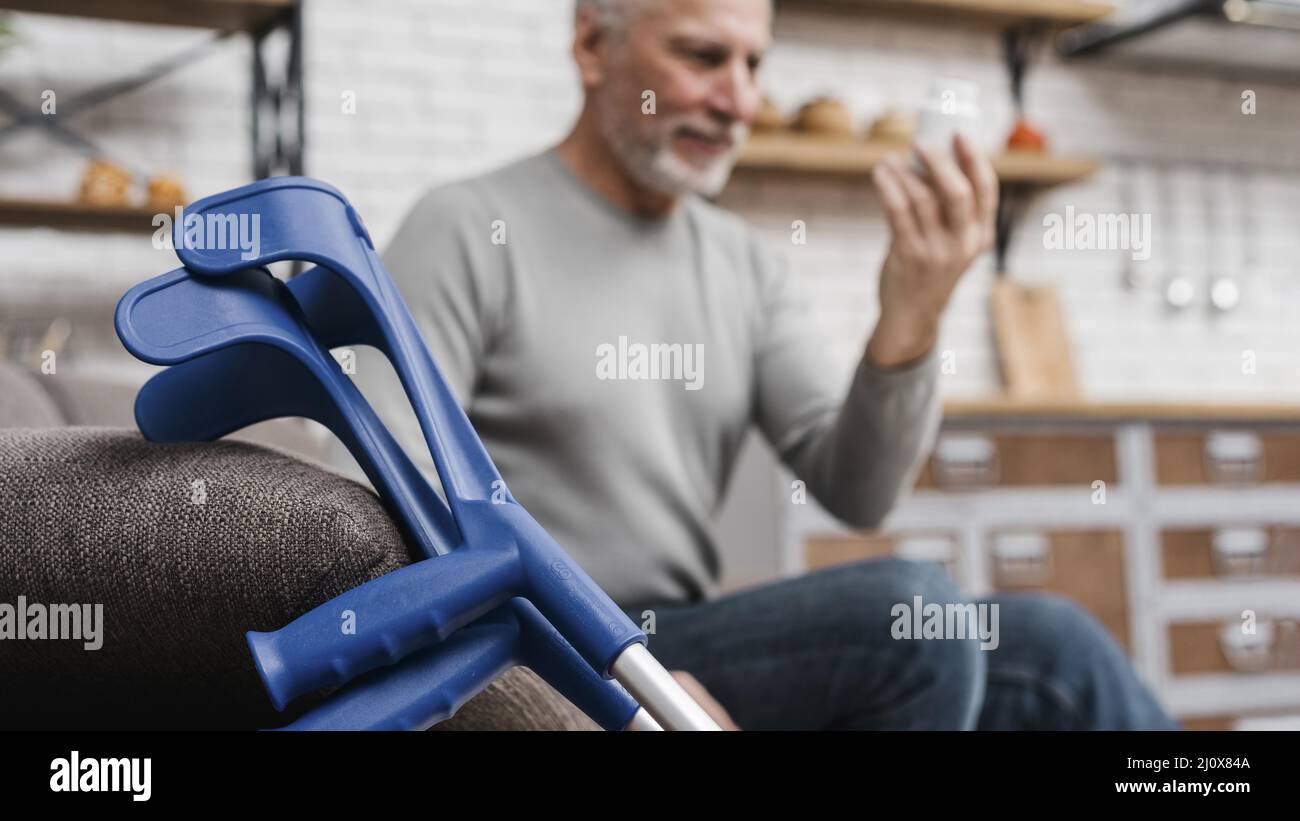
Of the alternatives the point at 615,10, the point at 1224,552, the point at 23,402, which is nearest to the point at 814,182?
the point at 1224,552

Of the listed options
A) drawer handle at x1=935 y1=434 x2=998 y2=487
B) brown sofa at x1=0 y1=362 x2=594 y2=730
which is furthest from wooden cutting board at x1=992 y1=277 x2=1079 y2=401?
brown sofa at x1=0 y1=362 x2=594 y2=730

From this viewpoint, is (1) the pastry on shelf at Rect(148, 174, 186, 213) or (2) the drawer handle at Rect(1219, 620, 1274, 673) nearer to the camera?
(1) the pastry on shelf at Rect(148, 174, 186, 213)

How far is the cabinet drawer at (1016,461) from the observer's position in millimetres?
2582

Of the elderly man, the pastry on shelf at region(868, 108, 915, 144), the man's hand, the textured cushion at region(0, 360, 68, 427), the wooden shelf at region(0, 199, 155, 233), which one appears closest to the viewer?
the textured cushion at region(0, 360, 68, 427)

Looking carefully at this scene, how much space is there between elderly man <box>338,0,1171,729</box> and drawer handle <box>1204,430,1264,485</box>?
1.70m

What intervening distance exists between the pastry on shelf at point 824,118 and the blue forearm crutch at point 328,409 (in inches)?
109

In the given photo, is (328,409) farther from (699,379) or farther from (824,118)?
(824,118)

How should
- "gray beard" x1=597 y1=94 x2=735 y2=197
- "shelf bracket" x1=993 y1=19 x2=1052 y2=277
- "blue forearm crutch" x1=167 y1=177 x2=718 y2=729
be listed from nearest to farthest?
"blue forearm crutch" x1=167 y1=177 x2=718 y2=729, "gray beard" x1=597 y1=94 x2=735 y2=197, "shelf bracket" x1=993 y1=19 x2=1052 y2=277

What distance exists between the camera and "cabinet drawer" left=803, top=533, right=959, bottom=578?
8.21 ft

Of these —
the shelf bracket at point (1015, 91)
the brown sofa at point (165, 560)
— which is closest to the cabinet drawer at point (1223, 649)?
the shelf bracket at point (1015, 91)

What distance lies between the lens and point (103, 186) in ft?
8.20

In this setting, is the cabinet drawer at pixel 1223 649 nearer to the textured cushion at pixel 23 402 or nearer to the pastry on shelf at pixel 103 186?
the pastry on shelf at pixel 103 186

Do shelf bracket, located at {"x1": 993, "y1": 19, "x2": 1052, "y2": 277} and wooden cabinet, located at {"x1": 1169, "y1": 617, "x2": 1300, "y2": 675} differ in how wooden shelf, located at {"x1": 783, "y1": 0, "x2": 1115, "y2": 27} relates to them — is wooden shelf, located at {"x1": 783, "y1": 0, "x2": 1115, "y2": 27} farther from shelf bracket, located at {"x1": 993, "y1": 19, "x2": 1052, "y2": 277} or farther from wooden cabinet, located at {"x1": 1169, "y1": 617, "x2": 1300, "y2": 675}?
wooden cabinet, located at {"x1": 1169, "y1": 617, "x2": 1300, "y2": 675}

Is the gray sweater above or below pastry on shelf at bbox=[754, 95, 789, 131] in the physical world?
below
